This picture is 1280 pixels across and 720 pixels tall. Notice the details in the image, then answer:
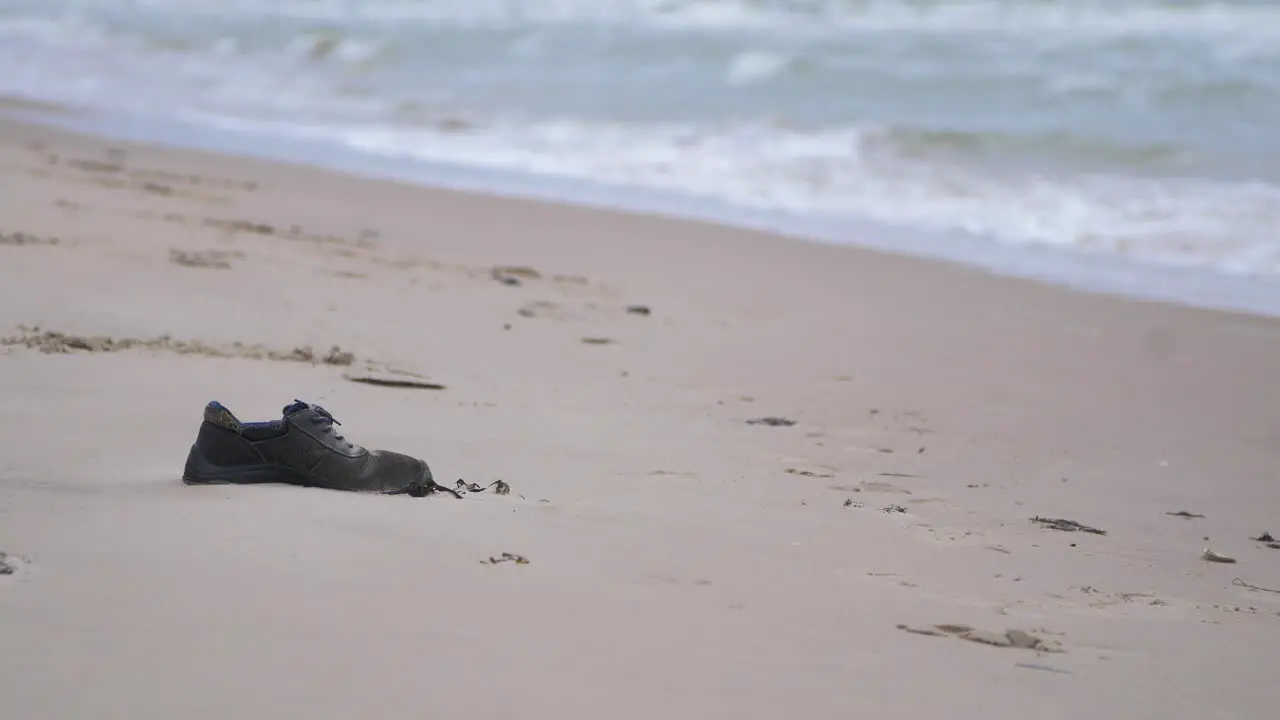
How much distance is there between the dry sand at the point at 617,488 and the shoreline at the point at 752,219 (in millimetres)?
555

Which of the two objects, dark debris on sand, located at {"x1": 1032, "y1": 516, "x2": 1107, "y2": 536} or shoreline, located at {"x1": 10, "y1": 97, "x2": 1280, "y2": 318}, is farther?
shoreline, located at {"x1": 10, "y1": 97, "x2": 1280, "y2": 318}

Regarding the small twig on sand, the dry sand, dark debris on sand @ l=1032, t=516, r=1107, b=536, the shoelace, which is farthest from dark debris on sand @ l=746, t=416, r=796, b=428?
the shoelace

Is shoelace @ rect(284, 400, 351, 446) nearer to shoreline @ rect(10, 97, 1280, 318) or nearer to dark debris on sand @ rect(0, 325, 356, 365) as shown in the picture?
dark debris on sand @ rect(0, 325, 356, 365)

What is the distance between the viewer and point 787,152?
1201 centimetres

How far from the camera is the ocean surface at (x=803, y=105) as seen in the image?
30.6ft

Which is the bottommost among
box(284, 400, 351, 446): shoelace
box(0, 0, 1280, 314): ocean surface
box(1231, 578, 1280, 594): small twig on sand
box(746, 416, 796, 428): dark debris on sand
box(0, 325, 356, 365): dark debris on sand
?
box(1231, 578, 1280, 594): small twig on sand

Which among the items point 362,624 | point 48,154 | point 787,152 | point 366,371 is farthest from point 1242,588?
point 787,152

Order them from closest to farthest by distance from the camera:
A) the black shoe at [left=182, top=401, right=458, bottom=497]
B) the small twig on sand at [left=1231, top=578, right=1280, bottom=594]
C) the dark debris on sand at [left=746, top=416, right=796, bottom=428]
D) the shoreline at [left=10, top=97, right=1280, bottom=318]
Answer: the black shoe at [left=182, top=401, right=458, bottom=497]
the small twig on sand at [left=1231, top=578, right=1280, bottom=594]
the dark debris on sand at [left=746, top=416, right=796, bottom=428]
the shoreline at [left=10, top=97, right=1280, bottom=318]

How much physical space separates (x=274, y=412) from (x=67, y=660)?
6.04 feet

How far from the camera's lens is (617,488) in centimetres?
325

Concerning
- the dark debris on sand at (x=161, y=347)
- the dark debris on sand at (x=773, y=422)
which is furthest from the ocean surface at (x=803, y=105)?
the dark debris on sand at (x=161, y=347)

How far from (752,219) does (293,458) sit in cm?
642

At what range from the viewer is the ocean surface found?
9.31 m

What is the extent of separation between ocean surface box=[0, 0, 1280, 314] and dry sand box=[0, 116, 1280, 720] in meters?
2.07
